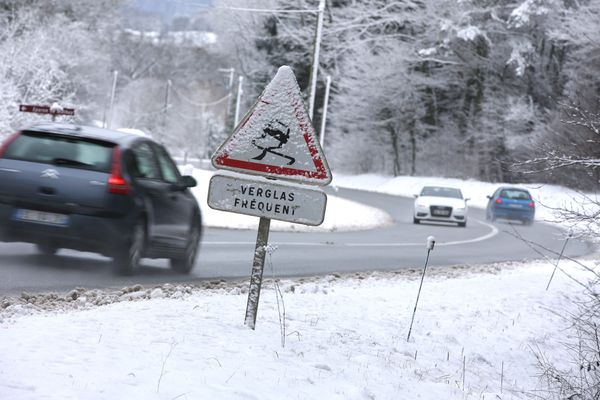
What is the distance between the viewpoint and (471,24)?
54.2 meters

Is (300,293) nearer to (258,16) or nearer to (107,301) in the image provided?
(107,301)

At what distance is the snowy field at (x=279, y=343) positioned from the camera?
4969 mm

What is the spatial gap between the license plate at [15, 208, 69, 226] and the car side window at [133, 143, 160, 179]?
0.96 m

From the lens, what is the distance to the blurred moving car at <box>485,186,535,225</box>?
3297cm

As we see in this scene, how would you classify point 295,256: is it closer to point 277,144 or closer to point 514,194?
point 277,144

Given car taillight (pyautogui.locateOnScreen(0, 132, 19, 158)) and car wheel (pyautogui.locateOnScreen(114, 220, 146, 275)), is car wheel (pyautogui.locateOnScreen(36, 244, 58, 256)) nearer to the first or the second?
car wheel (pyautogui.locateOnScreen(114, 220, 146, 275))

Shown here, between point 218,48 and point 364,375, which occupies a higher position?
point 218,48

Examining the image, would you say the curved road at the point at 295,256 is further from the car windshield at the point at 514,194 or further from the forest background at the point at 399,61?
the forest background at the point at 399,61

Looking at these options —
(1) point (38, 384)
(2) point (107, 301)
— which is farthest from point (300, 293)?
(1) point (38, 384)

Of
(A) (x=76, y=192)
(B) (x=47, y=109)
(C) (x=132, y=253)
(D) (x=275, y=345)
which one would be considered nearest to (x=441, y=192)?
(B) (x=47, y=109)

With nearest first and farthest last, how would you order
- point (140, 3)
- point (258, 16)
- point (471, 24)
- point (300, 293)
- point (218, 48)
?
point (300, 293) → point (471, 24) → point (258, 16) → point (140, 3) → point (218, 48)

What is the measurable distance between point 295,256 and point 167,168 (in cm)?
442

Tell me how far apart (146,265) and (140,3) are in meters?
61.7

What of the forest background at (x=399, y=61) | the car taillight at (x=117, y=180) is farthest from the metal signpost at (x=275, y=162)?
the forest background at (x=399, y=61)
